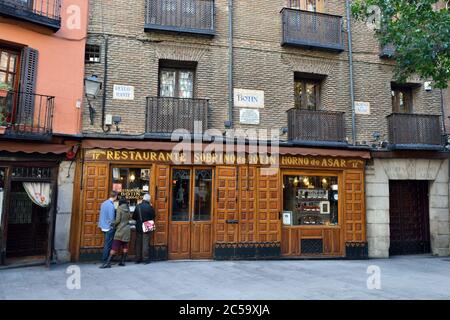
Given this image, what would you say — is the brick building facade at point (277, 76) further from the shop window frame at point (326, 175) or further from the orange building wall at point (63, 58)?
the shop window frame at point (326, 175)

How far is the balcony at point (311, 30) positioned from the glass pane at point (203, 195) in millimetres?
4891

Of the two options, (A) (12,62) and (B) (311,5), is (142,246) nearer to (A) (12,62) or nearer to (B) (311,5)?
(A) (12,62)

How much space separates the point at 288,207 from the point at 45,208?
685cm

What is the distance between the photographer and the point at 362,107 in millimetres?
12188

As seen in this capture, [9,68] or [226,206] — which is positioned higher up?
[9,68]

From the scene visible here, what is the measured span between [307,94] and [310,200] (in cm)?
355

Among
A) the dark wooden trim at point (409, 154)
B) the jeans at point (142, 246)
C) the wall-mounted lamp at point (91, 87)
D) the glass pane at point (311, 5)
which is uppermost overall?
the glass pane at point (311, 5)

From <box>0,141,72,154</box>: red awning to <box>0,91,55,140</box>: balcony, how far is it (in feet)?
0.77

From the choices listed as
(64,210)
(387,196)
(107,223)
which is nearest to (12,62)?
(64,210)

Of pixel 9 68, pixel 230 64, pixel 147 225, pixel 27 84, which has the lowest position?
pixel 147 225

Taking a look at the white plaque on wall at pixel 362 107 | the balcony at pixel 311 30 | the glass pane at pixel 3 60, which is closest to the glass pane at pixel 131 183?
the glass pane at pixel 3 60

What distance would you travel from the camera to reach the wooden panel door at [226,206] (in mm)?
10422

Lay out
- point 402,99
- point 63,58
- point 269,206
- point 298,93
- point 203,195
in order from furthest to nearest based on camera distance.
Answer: point 402,99 → point 298,93 → point 269,206 → point 203,195 → point 63,58

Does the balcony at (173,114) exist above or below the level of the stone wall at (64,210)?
above
